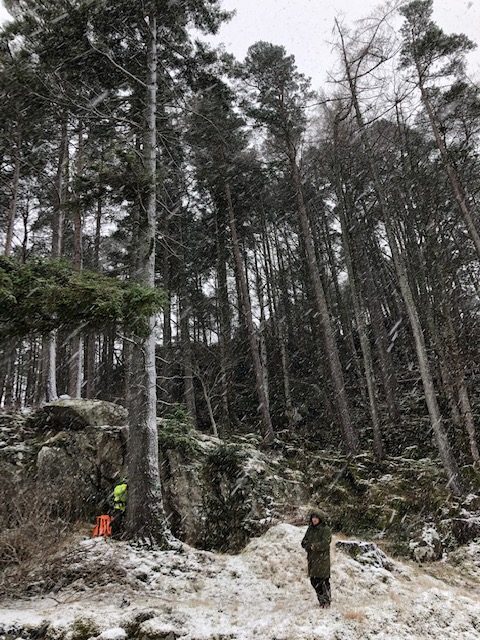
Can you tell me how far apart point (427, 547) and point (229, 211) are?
532 inches

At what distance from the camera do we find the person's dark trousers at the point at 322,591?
567 cm

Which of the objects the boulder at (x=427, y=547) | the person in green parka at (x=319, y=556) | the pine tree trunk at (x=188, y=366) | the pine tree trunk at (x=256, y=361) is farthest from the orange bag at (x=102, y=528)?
the pine tree trunk at (x=188, y=366)

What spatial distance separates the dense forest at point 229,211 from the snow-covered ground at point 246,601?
1.24 m

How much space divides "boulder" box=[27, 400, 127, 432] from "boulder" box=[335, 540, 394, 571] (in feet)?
20.9

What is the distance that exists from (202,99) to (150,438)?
10.4m

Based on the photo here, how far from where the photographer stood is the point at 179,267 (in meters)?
18.7

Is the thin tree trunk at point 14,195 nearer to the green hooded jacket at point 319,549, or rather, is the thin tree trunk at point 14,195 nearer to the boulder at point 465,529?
the green hooded jacket at point 319,549

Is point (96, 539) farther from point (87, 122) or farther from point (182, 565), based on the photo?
point (87, 122)

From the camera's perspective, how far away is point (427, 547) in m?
8.25

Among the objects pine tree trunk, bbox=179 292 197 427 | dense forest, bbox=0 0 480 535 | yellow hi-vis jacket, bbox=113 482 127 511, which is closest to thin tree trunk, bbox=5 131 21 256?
dense forest, bbox=0 0 480 535

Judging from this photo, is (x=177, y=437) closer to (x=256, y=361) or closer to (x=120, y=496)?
(x=120, y=496)

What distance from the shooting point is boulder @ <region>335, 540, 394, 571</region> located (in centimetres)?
728

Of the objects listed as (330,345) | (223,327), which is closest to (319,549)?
(330,345)

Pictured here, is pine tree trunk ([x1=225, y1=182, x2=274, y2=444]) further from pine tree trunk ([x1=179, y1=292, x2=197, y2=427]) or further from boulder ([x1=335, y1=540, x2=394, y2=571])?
boulder ([x1=335, y1=540, x2=394, y2=571])
